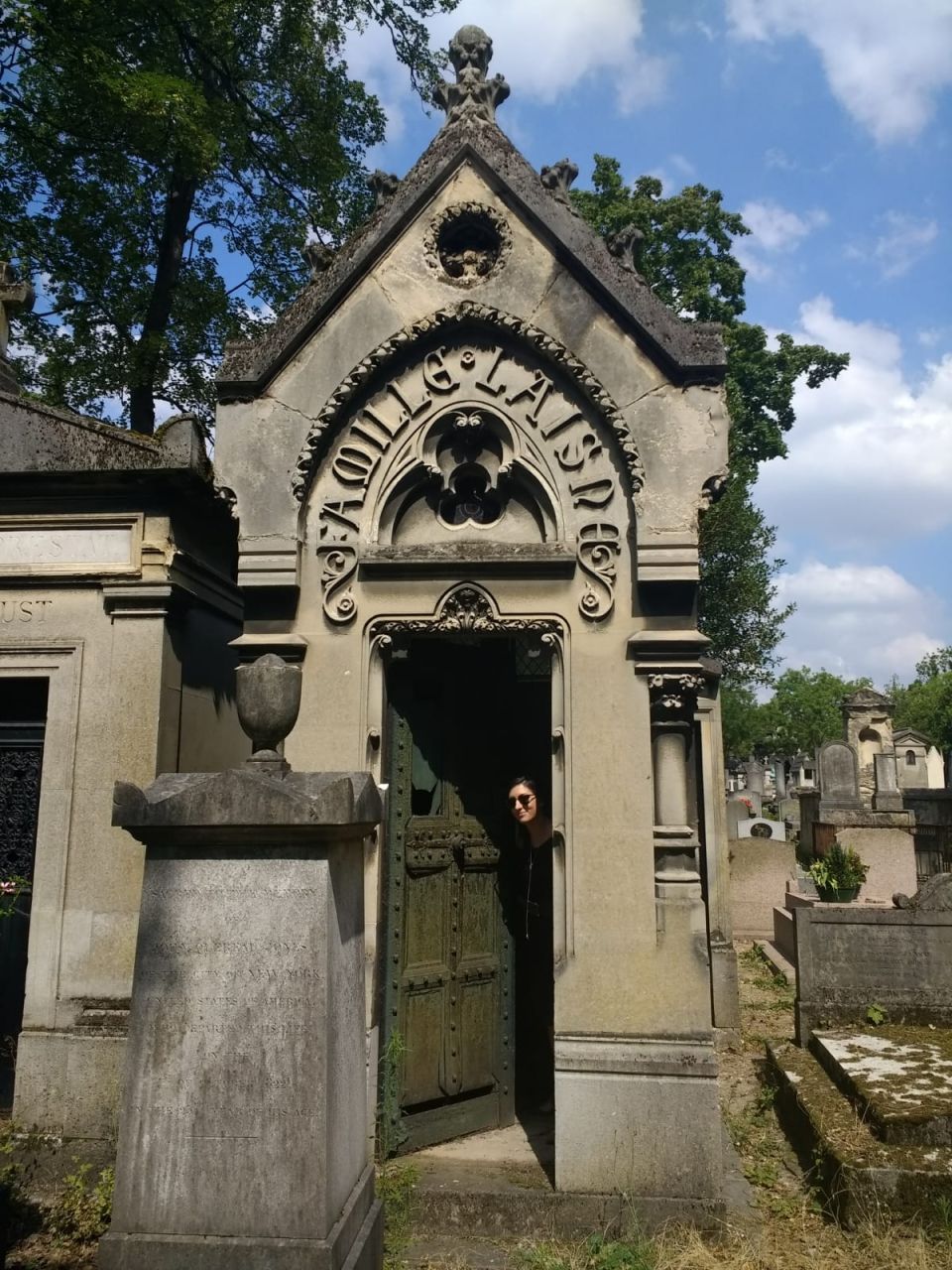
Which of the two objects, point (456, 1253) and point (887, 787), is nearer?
point (456, 1253)

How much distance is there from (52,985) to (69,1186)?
1.16 m

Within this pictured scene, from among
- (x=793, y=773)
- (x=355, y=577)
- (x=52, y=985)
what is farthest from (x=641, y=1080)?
(x=793, y=773)

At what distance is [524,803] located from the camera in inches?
219

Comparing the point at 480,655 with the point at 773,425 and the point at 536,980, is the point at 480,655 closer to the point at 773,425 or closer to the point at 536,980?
the point at 536,980

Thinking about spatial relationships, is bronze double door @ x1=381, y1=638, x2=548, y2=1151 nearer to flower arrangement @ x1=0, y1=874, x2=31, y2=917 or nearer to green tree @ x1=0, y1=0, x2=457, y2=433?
flower arrangement @ x1=0, y1=874, x2=31, y2=917

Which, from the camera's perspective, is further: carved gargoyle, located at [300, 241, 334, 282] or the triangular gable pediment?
carved gargoyle, located at [300, 241, 334, 282]

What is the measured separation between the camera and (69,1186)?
5.11m

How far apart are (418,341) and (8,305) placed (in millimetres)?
3784

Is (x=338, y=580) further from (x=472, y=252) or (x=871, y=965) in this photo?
(x=871, y=965)

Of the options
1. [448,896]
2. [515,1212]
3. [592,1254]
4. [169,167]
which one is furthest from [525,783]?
[169,167]

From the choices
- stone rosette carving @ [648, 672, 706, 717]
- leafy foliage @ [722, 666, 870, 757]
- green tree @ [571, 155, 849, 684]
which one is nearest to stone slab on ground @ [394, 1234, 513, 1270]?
stone rosette carving @ [648, 672, 706, 717]

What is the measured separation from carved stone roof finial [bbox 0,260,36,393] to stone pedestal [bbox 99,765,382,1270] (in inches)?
188

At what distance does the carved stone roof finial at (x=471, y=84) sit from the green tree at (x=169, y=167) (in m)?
5.04

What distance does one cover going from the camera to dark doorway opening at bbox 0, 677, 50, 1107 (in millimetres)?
6098
